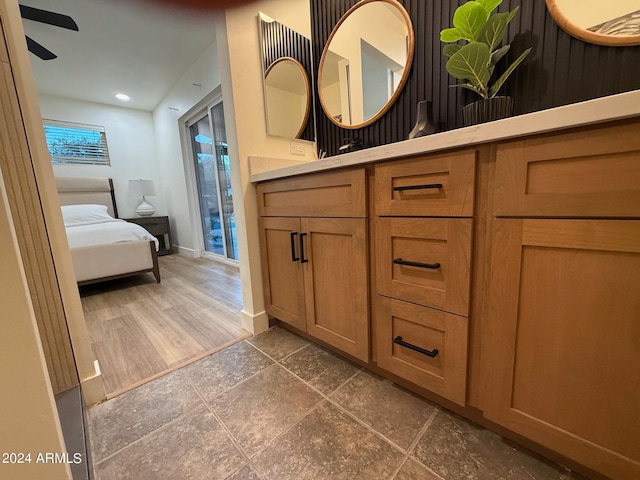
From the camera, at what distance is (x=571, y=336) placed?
615 millimetres

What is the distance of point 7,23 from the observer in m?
0.82

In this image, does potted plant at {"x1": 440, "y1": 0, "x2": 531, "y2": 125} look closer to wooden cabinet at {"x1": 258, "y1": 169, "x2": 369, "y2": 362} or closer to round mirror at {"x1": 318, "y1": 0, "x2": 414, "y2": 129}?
round mirror at {"x1": 318, "y1": 0, "x2": 414, "y2": 129}

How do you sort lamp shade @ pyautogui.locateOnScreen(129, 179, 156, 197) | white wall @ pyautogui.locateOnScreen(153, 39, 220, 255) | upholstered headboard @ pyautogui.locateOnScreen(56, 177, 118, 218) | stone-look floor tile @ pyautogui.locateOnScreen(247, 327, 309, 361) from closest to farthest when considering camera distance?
stone-look floor tile @ pyautogui.locateOnScreen(247, 327, 309, 361)
white wall @ pyautogui.locateOnScreen(153, 39, 220, 255)
upholstered headboard @ pyautogui.locateOnScreen(56, 177, 118, 218)
lamp shade @ pyautogui.locateOnScreen(129, 179, 156, 197)

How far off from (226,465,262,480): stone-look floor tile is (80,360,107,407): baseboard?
2.38ft

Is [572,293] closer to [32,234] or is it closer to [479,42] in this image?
[479,42]

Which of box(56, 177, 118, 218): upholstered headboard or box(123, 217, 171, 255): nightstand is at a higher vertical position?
box(56, 177, 118, 218): upholstered headboard

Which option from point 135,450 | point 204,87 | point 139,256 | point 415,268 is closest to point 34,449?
point 135,450

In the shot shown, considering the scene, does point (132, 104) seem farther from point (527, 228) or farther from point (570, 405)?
point (570, 405)

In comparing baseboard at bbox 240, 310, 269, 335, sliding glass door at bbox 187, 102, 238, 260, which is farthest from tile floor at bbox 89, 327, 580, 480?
sliding glass door at bbox 187, 102, 238, 260

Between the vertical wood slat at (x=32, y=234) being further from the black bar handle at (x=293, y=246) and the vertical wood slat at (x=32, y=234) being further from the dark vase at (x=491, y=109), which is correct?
the dark vase at (x=491, y=109)

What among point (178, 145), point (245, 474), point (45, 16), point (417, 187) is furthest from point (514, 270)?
point (178, 145)

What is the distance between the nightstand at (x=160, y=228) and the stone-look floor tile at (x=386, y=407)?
4075mm

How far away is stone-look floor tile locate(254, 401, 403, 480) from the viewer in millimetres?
734

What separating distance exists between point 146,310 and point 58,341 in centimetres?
107
